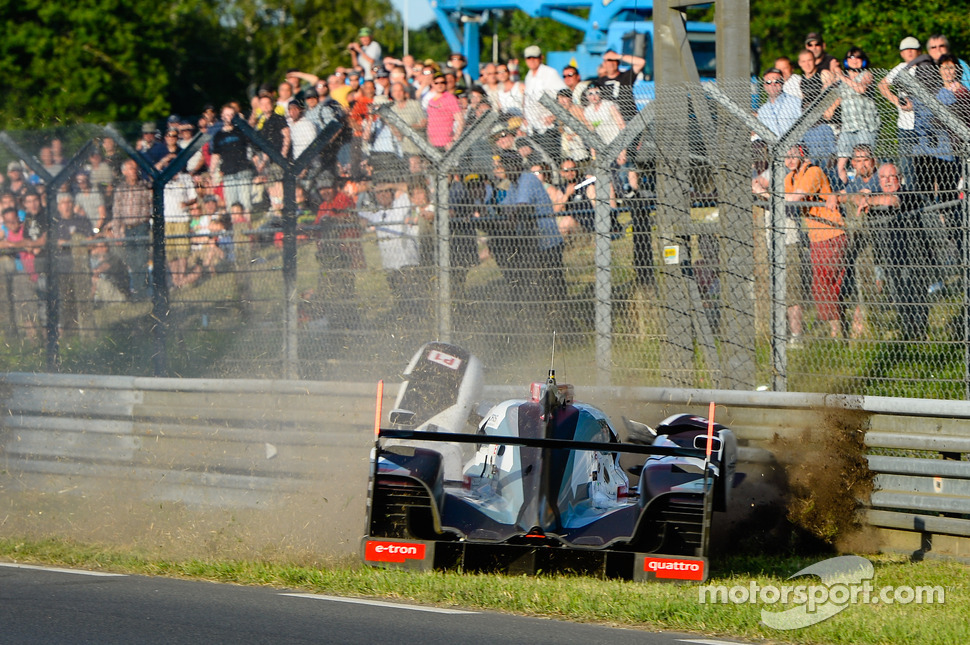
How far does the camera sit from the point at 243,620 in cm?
587

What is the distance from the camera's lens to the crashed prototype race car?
6.45m

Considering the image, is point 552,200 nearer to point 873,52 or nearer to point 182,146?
point 182,146

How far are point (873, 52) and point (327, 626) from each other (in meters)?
19.9

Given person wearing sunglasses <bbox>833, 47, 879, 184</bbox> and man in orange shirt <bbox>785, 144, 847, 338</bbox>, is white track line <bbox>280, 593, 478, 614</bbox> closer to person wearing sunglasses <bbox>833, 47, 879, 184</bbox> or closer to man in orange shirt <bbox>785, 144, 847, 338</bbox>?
man in orange shirt <bbox>785, 144, 847, 338</bbox>

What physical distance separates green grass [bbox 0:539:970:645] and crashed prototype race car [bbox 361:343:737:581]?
127mm

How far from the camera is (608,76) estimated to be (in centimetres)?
1300

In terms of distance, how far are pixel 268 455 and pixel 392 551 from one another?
8.14 ft

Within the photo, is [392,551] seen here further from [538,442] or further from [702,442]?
[702,442]

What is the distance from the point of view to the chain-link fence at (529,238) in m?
8.11

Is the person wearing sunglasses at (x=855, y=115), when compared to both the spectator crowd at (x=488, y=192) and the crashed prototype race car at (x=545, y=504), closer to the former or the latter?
the spectator crowd at (x=488, y=192)

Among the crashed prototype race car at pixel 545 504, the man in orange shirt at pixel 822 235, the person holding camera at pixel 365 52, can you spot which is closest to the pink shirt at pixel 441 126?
the man in orange shirt at pixel 822 235

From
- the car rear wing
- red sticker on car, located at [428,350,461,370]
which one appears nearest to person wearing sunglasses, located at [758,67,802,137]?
red sticker on car, located at [428,350,461,370]

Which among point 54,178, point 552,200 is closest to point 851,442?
point 552,200

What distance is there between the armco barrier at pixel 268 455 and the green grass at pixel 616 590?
1.13 ft
